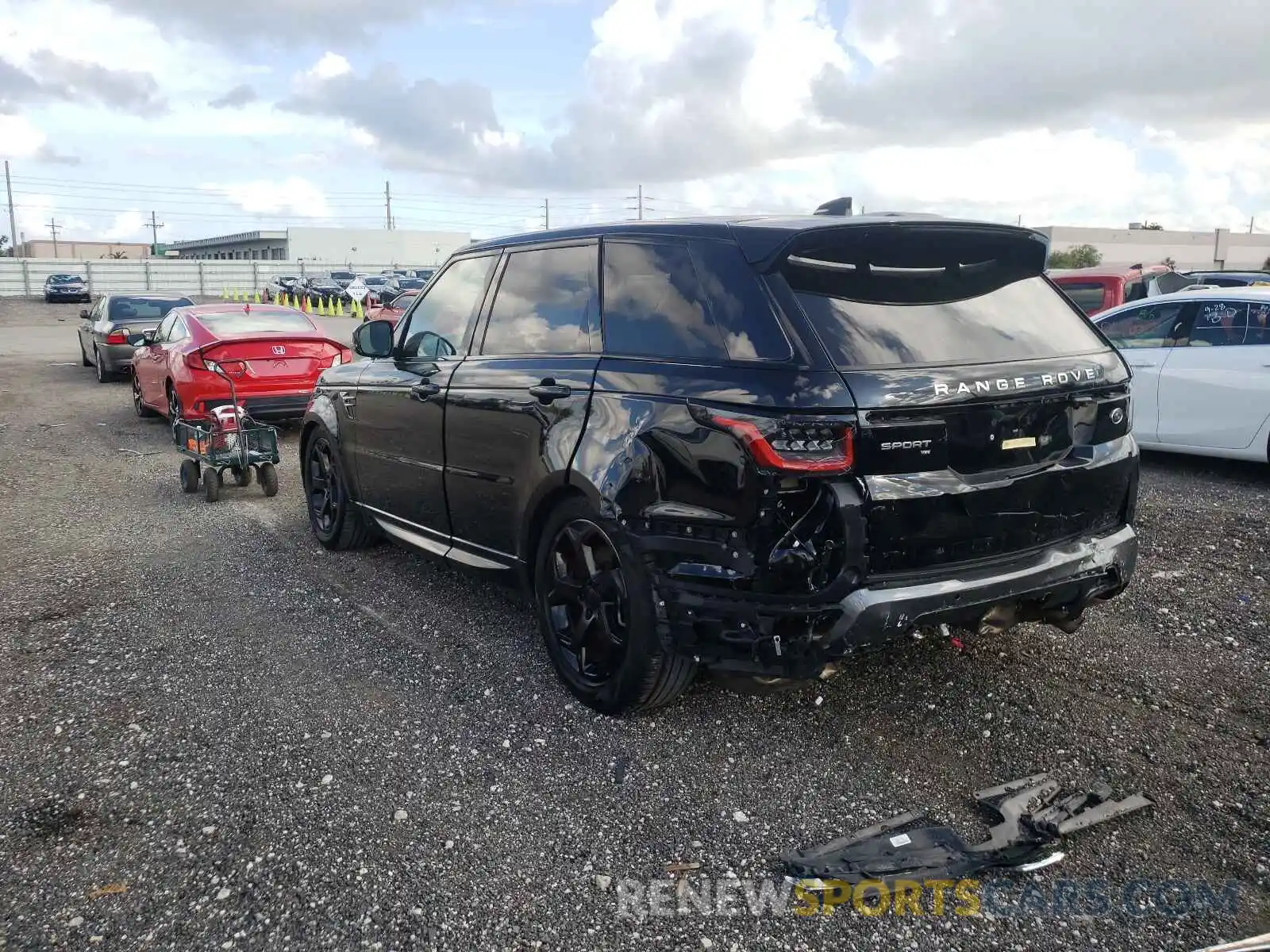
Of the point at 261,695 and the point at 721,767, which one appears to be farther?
the point at 261,695

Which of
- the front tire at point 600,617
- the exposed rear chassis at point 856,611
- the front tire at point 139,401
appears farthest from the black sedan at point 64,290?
the exposed rear chassis at point 856,611

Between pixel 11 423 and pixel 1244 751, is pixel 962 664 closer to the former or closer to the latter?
pixel 1244 751

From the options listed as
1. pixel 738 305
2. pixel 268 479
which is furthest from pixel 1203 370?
pixel 268 479

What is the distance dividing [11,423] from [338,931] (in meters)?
12.3

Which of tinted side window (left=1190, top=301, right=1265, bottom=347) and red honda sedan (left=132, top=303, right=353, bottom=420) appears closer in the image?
tinted side window (left=1190, top=301, right=1265, bottom=347)

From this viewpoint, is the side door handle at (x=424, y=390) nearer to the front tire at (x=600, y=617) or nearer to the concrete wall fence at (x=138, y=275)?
the front tire at (x=600, y=617)

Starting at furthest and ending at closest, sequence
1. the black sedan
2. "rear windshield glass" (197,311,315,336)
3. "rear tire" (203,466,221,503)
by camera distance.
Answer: the black sedan < "rear windshield glass" (197,311,315,336) < "rear tire" (203,466,221,503)

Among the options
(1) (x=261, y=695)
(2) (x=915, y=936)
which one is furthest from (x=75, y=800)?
(2) (x=915, y=936)

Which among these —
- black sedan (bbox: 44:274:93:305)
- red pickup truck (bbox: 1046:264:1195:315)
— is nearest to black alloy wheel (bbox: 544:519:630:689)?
red pickup truck (bbox: 1046:264:1195:315)

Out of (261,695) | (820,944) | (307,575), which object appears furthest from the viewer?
(307,575)

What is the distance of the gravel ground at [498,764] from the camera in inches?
112

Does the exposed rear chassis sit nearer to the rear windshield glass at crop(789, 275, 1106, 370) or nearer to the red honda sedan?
the rear windshield glass at crop(789, 275, 1106, 370)

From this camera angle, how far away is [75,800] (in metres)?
3.48

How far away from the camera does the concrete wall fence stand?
54.3 metres
